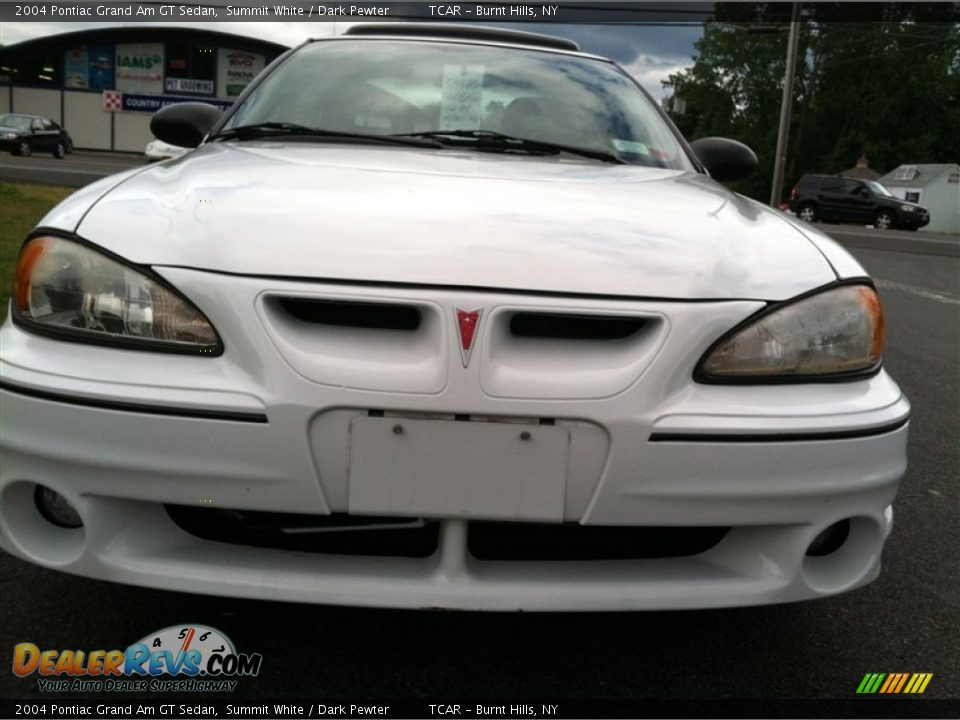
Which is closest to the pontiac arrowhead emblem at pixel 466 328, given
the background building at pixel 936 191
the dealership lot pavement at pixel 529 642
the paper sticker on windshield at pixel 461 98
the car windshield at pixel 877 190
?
the dealership lot pavement at pixel 529 642

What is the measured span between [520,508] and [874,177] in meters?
46.8

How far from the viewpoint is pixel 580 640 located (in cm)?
199

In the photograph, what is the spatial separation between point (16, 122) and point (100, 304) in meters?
31.6

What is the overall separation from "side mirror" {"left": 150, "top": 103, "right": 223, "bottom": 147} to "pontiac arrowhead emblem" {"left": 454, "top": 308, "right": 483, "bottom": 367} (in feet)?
6.10

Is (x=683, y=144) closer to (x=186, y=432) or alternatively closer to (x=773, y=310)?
(x=773, y=310)

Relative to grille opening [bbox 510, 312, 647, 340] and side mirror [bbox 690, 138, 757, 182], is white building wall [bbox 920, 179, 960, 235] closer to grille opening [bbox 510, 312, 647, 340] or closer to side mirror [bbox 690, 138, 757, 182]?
side mirror [bbox 690, 138, 757, 182]

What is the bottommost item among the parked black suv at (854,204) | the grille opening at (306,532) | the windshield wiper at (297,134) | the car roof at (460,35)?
the parked black suv at (854,204)

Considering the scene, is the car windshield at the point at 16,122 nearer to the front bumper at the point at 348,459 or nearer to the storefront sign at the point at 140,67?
the storefront sign at the point at 140,67

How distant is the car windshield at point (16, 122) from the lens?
2877cm

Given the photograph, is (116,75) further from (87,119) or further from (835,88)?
(835,88)

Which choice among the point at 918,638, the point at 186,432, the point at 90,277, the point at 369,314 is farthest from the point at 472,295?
the point at 918,638

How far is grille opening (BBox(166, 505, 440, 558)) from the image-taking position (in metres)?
1.65

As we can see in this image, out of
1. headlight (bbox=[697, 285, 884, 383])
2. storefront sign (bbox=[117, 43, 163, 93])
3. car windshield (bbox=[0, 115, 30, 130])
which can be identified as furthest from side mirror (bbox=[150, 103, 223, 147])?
storefront sign (bbox=[117, 43, 163, 93])

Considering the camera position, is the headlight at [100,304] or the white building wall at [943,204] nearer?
the headlight at [100,304]
